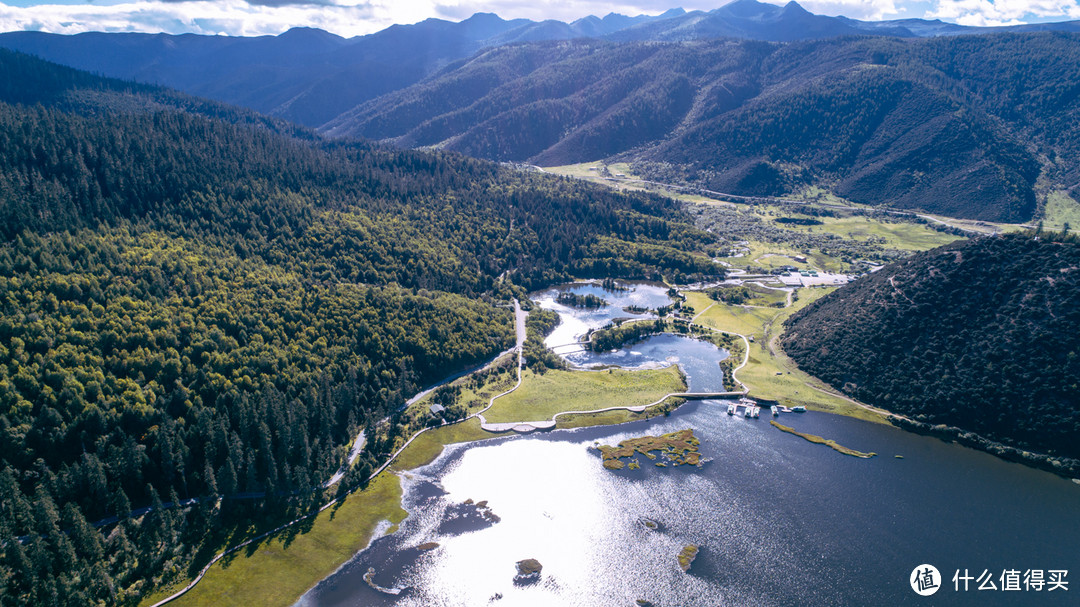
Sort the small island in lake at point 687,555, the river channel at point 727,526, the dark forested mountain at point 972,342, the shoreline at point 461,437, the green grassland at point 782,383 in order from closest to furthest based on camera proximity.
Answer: the river channel at point 727,526
the small island in lake at point 687,555
the shoreline at point 461,437
the dark forested mountain at point 972,342
the green grassland at point 782,383

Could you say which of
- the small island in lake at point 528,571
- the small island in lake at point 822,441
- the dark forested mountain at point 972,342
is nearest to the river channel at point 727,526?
the small island in lake at point 528,571

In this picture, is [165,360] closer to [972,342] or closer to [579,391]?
[579,391]

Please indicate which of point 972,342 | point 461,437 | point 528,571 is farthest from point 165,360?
point 972,342

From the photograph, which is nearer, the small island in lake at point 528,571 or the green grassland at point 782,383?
the small island in lake at point 528,571

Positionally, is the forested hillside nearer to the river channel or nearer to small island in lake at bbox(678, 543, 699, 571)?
the river channel

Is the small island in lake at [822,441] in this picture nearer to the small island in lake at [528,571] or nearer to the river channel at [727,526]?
the river channel at [727,526]

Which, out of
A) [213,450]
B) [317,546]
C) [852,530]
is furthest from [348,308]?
[852,530]
